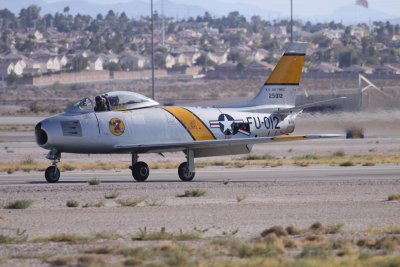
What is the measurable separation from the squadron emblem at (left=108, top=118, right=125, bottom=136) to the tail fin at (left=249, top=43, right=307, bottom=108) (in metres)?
5.21

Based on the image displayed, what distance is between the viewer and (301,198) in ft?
88.1

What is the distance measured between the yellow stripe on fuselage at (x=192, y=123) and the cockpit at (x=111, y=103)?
69 centimetres

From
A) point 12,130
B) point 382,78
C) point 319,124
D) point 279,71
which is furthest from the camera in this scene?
point 382,78

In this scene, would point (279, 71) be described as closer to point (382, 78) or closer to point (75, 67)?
point (382, 78)

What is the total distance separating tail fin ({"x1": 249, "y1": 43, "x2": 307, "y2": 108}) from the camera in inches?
1384

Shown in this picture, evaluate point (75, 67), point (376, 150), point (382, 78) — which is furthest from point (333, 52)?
point (376, 150)

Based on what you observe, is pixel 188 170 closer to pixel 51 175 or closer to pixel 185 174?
pixel 185 174

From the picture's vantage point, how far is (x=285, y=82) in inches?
1398

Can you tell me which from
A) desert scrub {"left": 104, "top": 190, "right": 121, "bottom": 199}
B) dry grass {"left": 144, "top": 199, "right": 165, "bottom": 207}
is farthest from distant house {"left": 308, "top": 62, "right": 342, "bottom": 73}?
dry grass {"left": 144, "top": 199, "right": 165, "bottom": 207}

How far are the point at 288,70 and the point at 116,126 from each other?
6842 millimetres

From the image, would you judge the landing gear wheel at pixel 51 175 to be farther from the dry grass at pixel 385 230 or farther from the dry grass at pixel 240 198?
the dry grass at pixel 385 230

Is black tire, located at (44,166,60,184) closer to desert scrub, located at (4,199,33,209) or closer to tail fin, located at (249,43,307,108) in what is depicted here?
desert scrub, located at (4,199,33,209)

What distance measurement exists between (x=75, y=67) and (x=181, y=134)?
15647cm

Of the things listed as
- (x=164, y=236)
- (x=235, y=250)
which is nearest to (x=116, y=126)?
(x=164, y=236)
